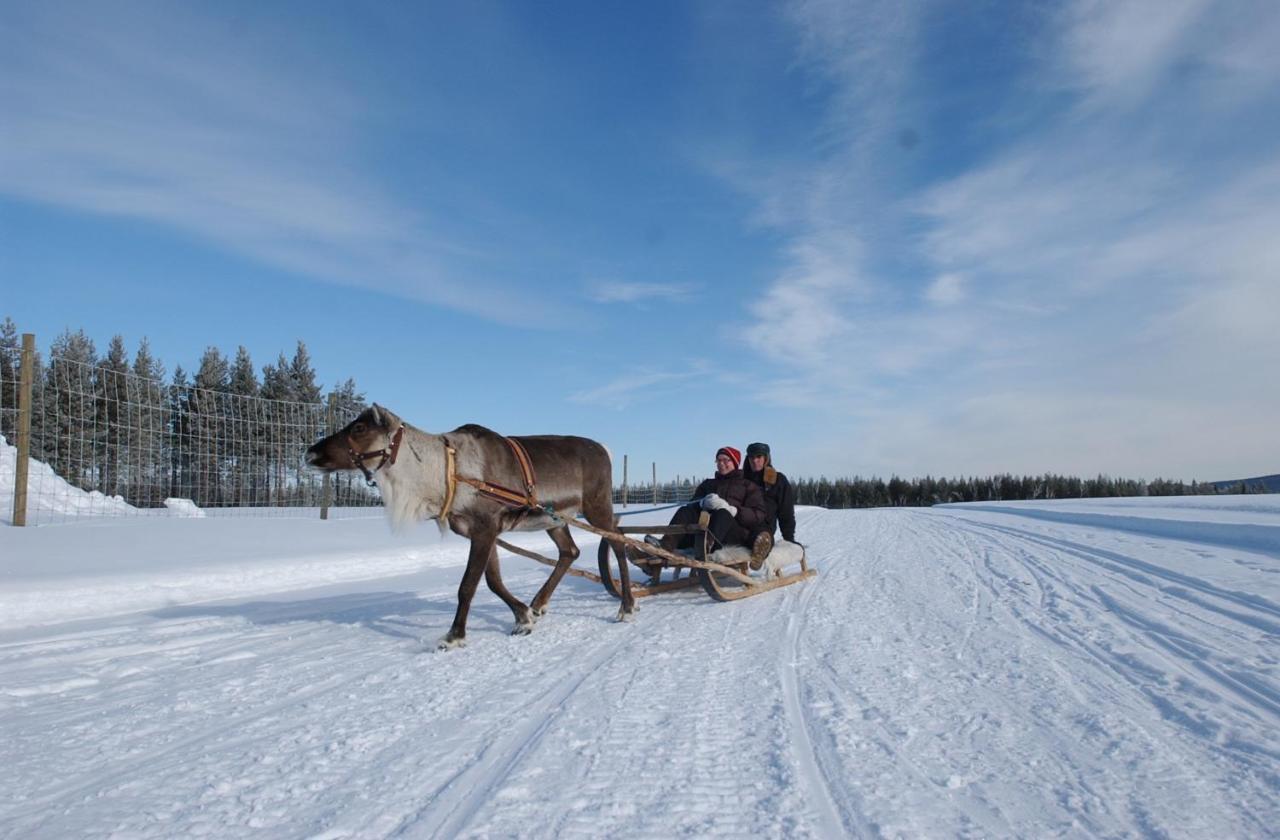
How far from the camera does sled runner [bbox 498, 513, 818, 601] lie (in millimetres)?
6914

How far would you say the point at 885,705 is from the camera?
3.76 metres

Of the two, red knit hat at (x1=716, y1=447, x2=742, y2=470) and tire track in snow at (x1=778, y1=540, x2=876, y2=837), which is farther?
red knit hat at (x1=716, y1=447, x2=742, y2=470)

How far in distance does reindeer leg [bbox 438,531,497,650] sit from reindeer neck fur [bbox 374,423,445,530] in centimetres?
42

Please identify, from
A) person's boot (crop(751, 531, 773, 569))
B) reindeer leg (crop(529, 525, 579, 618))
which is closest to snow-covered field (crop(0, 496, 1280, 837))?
reindeer leg (crop(529, 525, 579, 618))

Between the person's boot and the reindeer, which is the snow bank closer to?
the reindeer

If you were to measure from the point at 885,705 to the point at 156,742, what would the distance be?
364 cm

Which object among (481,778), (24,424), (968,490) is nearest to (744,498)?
(481,778)

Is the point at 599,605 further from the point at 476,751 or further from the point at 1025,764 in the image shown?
the point at 1025,764

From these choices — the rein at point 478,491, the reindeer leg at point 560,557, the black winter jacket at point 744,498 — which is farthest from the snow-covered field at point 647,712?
the rein at point 478,491

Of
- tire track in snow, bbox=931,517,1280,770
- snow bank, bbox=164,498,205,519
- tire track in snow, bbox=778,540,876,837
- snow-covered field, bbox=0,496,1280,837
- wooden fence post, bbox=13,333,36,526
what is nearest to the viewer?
tire track in snow, bbox=778,540,876,837

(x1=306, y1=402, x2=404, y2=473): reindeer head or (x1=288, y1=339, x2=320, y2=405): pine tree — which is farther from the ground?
(x1=288, y1=339, x2=320, y2=405): pine tree

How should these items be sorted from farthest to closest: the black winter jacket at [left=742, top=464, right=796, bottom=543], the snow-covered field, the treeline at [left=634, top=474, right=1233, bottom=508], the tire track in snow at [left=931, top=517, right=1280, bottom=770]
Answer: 1. the treeline at [left=634, top=474, right=1233, bottom=508]
2. the black winter jacket at [left=742, top=464, right=796, bottom=543]
3. the tire track in snow at [left=931, top=517, right=1280, bottom=770]
4. the snow-covered field

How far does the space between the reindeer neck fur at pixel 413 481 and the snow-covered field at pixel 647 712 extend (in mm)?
1021

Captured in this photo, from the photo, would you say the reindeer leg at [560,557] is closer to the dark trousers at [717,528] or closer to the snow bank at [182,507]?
the dark trousers at [717,528]
